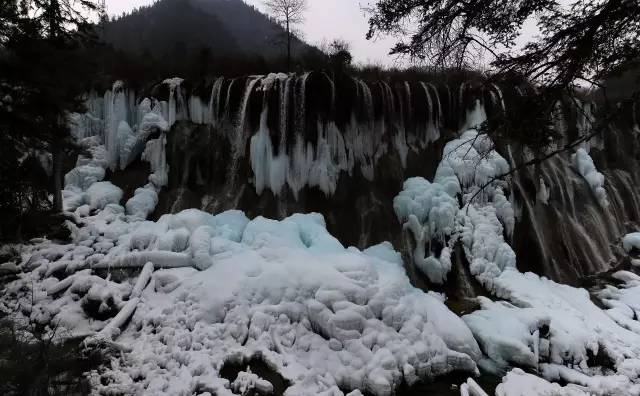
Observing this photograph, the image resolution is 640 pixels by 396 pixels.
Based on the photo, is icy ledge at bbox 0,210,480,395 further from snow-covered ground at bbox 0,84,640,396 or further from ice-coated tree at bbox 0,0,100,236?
ice-coated tree at bbox 0,0,100,236

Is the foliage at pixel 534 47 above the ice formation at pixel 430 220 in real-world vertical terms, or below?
above

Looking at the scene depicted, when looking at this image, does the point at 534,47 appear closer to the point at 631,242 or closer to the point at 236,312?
the point at 236,312

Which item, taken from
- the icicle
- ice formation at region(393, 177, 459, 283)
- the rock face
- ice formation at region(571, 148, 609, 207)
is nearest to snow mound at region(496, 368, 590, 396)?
ice formation at region(393, 177, 459, 283)

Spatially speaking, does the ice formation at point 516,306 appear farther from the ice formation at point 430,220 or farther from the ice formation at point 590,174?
the ice formation at point 590,174

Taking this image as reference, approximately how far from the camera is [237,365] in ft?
18.5

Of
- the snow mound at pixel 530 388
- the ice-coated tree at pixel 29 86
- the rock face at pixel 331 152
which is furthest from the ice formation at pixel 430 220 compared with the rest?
the ice-coated tree at pixel 29 86

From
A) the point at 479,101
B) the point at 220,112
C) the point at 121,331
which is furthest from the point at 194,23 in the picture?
the point at 121,331

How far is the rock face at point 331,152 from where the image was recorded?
10.2 meters

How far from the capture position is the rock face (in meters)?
10.2

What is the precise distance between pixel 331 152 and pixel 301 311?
5.47 metres

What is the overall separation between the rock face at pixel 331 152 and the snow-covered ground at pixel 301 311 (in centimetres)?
112

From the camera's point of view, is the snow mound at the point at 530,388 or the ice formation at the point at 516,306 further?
the ice formation at the point at 516,306

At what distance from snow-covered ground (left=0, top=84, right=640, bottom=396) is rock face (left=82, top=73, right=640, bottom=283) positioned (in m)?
1.12

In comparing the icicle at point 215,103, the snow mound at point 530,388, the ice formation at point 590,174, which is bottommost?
the snow mound at point 530,388
